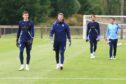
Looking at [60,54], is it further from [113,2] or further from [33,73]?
[113,2]

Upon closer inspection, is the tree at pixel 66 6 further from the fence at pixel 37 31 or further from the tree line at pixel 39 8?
the fence at pixel 37 31

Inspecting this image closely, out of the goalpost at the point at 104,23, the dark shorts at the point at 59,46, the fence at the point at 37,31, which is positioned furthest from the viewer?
the fence at the point at 37,31

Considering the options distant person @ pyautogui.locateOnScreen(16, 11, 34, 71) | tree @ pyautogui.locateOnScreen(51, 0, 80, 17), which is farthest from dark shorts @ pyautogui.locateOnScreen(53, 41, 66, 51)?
tree @ pyautogui.locateOnScreen(51, 0, 80, 17)

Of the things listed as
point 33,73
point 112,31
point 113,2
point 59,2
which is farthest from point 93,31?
point 113,2

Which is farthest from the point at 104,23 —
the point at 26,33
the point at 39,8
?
the point at 26,33

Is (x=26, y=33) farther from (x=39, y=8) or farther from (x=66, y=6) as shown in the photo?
(x=66, y=6)

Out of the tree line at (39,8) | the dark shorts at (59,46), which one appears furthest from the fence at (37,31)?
the dark shorts at (59,46)

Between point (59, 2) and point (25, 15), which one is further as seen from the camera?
point (59, 2)

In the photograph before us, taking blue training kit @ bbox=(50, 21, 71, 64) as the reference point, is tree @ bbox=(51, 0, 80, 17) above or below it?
below

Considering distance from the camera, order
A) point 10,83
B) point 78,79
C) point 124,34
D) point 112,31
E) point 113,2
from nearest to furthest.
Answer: point 10,83, point 78,79, point 112,31, point 124,34, point 113,2

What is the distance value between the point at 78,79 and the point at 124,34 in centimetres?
3922

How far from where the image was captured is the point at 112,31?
80.4ft

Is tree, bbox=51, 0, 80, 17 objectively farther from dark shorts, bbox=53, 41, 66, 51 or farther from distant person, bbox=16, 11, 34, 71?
distant person, bbox=16, 11, 34, 71

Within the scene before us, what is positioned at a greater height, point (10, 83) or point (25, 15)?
point (25, 15)
